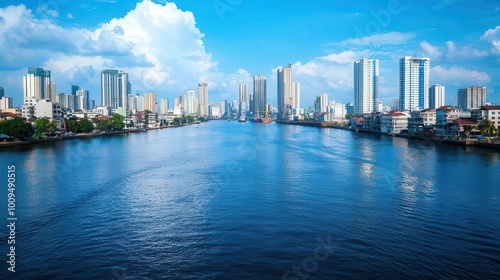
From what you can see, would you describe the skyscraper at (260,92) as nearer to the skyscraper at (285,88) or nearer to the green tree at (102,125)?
the skyscraper at (285,88)

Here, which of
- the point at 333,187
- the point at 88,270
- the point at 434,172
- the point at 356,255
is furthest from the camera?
the point at 434,172

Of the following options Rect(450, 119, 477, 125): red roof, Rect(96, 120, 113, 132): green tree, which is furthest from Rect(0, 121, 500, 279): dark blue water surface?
Rect(96, 120, 113, 132): green tree

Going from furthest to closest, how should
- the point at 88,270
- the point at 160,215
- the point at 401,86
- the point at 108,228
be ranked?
the point at 401,86 < the point at 160,215 < the point at 108,228 < the point at 88,270

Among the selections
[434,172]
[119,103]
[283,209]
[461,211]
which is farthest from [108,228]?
[119,103]

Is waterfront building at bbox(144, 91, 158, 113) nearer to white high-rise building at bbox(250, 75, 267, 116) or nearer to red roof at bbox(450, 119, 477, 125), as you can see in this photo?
white high-rise building at bbox(250, 75, 267, 116)

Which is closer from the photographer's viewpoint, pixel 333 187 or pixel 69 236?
pixel 69 236

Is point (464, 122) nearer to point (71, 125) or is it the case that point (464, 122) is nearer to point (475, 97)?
point (71, 125)

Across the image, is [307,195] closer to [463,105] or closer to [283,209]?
[283,209]
